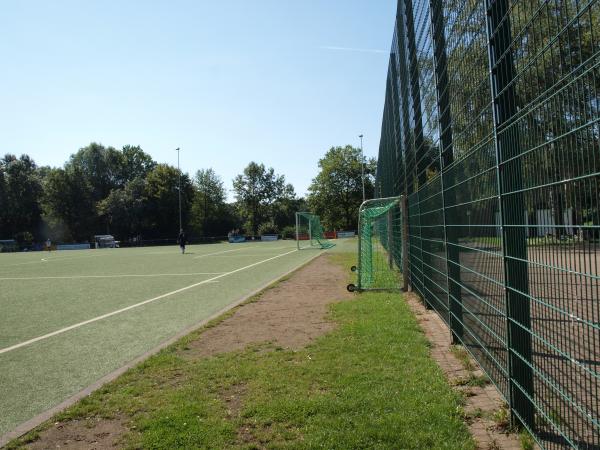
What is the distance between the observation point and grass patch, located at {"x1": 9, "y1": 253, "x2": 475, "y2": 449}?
132 inches

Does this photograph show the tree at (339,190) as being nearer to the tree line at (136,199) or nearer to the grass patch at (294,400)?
the tree line at (136,199)

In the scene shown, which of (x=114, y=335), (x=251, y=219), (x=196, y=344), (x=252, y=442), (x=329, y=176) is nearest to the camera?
(x=252, y=442)

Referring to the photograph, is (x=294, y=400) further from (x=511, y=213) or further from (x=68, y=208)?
(x=68, y=208)

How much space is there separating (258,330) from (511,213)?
15.2ft

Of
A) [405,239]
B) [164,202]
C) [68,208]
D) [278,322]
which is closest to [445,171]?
[278,322]

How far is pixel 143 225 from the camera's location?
7750cm

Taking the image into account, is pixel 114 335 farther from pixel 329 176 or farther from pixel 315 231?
pixel 329 176

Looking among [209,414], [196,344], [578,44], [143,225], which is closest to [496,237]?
[578,44]

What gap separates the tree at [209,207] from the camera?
88.4 metres

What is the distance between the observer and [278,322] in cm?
760

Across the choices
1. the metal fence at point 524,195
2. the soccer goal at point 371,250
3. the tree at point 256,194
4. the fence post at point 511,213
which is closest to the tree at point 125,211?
the tree at point 256,194

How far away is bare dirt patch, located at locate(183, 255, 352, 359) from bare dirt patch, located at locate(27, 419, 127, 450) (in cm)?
188

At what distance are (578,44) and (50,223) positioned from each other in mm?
84593

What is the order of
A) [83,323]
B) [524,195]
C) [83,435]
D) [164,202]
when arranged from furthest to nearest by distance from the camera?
[164,202] → [83,323] → [83,435] → [524,195]
